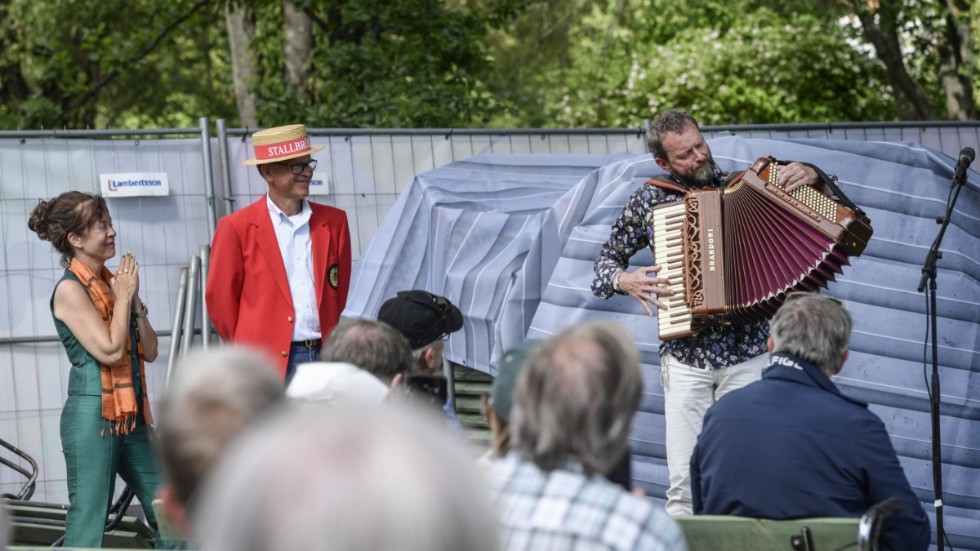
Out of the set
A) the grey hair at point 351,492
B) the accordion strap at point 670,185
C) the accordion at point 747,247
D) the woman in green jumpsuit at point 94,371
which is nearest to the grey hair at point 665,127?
the accordion strap at point 670,185

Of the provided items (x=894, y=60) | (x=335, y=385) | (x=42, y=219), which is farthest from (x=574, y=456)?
(x=894, y=60)

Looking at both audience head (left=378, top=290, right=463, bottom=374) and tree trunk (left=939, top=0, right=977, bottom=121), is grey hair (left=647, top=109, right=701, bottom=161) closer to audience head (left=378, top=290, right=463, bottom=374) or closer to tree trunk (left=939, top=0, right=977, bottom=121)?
audience head (left=378, top=290, right=463, bottom=374)

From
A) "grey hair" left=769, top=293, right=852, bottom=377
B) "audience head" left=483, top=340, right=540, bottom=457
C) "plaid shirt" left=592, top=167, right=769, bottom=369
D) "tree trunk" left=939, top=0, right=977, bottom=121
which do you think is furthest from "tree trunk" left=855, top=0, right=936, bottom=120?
"audience head" left=483, top=340, right=540, bottom=457

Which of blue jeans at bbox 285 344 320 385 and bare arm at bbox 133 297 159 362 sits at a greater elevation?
bare arm at bbox 133 297 159 362

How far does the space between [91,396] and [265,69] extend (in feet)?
34.9

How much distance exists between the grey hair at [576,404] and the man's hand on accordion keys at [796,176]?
2851mm

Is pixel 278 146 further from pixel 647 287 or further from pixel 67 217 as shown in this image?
pixel 647 287

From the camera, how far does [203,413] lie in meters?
2.35

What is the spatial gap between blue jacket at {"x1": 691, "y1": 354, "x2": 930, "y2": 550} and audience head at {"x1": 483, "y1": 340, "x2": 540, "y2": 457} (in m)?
1.07

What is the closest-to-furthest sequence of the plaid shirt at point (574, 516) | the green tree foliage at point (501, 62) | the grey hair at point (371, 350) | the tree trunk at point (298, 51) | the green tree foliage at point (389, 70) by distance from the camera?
the plaid shirt at point (574, 516)
the grey hair at point (371, 350)
the green tree foliage at point (389, 70)
the green tree foliage at point (501, 62)
the tree trunk at point (298, 51)

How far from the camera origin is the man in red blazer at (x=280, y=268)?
19.0 ft

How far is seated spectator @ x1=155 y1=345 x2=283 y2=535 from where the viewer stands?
2.33 metres

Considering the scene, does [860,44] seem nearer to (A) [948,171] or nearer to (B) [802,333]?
(A) [948,171]

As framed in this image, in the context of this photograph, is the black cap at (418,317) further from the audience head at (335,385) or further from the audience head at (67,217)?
the audience head at (67,217)
